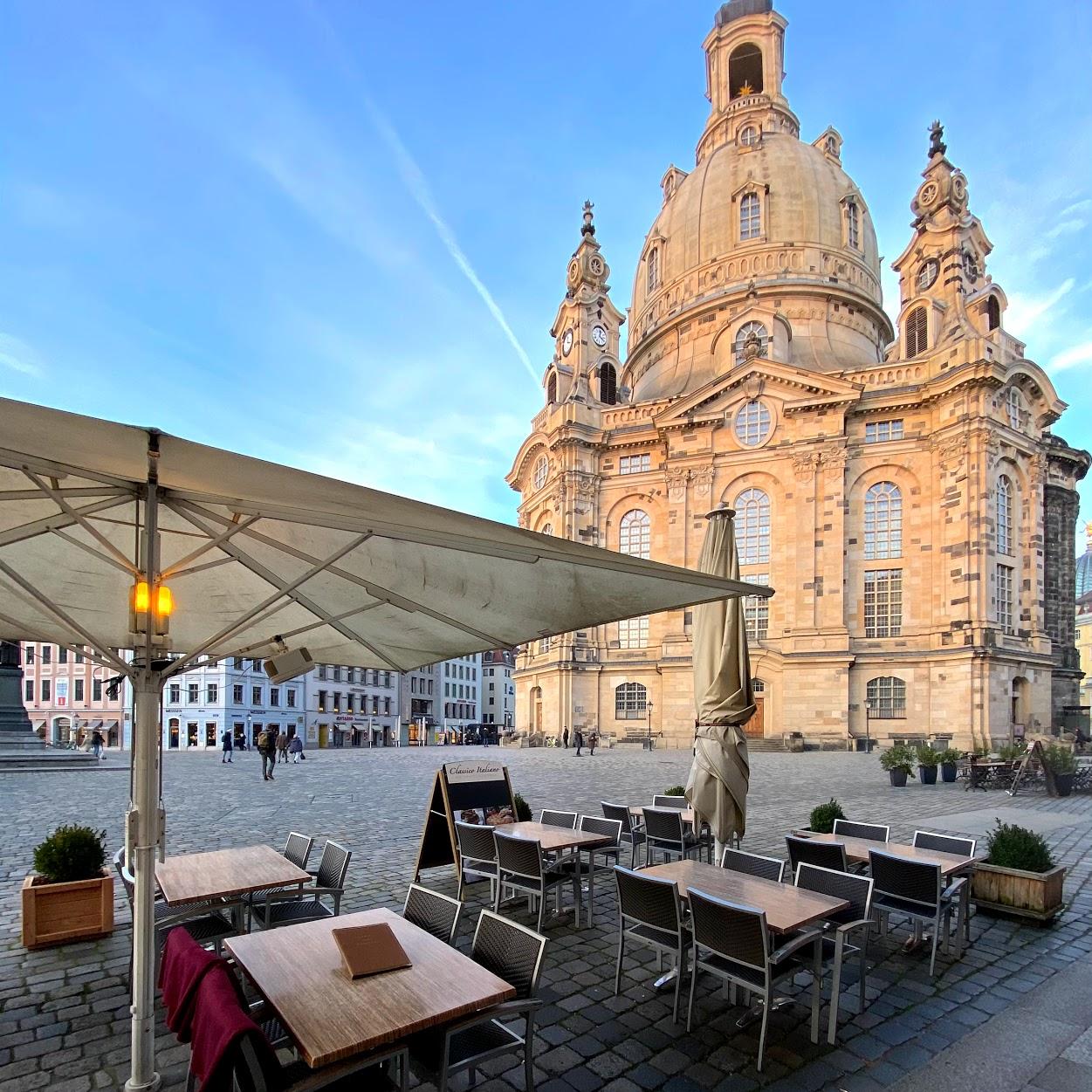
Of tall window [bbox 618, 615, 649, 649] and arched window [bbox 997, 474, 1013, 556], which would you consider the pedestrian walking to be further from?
arched window [bbox 997, 474, 1013, 556]

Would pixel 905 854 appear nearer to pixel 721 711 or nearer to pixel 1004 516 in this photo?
pixel 721 711

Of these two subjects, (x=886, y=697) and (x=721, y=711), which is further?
(x=886, y=697)

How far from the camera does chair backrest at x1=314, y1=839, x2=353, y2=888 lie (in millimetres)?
5871

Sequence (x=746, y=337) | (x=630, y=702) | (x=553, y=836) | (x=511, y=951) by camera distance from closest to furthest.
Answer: (x=511, y=951), (x=553, y=836), (x=630, y=702), (x=746, y=337)

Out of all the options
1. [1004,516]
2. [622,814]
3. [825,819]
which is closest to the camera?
[825,819]

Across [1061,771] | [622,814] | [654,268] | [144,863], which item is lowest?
[1061,771]

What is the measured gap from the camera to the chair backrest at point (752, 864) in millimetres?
5902

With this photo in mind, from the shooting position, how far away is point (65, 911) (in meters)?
6.21

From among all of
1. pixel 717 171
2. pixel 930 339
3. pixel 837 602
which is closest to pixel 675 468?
pixel 837 602

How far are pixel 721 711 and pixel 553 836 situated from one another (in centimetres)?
222

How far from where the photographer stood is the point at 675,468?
143 ft

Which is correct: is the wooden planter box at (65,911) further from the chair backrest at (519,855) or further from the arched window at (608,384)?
the arched window at (608,384)

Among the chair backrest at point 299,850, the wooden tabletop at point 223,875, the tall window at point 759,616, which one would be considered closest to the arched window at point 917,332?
the tall window at point 759,616

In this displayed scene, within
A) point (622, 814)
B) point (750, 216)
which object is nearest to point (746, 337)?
point (750, 216)
